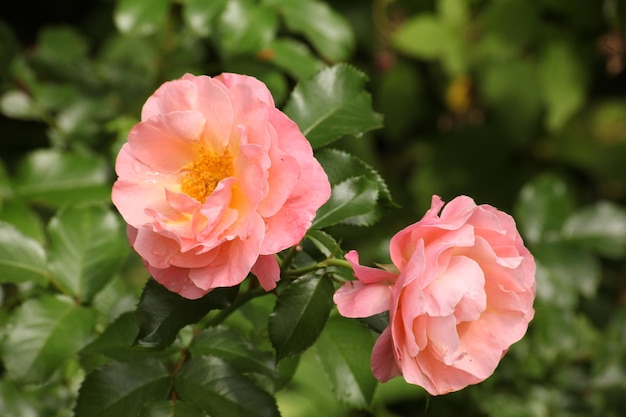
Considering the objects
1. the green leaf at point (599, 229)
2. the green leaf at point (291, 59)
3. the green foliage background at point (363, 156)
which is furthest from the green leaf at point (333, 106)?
the green leaf at point (599, 229)

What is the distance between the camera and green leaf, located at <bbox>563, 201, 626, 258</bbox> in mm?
1366

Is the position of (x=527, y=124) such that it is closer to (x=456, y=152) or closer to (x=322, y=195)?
(x=456, y=152)

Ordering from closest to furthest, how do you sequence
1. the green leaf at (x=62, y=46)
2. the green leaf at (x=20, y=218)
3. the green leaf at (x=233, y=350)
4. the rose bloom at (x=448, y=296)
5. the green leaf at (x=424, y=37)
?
1. the rose bloom at (x=448, y=296)
2. the green leaf at (x=233, y=350)
3. the green leaf at (x=20, y=218)
4. the green leaf at (x=62, y=46)
5. the green leaf at (x=424, y=37)

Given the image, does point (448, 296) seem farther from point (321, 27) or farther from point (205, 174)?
point (321, 27)

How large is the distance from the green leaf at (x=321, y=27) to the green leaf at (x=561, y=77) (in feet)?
2.37

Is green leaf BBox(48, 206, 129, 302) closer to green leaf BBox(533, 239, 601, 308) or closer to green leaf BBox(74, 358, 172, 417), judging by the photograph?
green leaf BBox(74, 358, 172, 417)

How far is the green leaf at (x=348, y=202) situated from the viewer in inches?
29.8

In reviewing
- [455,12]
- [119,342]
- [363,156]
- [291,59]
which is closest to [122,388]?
[119,342]

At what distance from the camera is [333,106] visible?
87 centimetres

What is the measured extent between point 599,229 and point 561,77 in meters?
0.66

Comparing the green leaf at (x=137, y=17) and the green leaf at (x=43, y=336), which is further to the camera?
the green leaf at (x=137, y=17)

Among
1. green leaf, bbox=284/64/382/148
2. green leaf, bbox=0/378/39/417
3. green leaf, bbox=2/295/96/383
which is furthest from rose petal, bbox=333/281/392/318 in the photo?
green leaf, bbox=0/378/39/417

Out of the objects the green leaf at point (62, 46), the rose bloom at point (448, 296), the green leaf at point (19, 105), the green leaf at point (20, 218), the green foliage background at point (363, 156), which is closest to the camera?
the rose bloom at point (448, 296)

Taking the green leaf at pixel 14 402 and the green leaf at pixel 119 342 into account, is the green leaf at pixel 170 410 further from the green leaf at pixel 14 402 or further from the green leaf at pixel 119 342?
the green leaf at pixel 14 402
